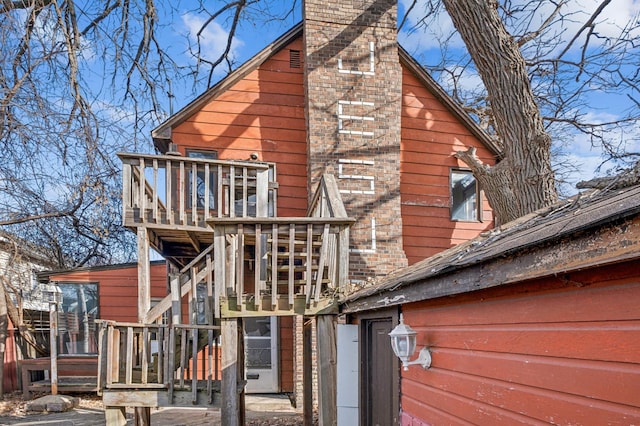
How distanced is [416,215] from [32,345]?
10.1 m

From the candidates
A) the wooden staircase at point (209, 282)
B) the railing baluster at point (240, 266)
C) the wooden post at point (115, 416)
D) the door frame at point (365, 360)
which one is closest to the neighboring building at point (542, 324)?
the door frame at point (365, 360)

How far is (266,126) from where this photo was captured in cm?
925

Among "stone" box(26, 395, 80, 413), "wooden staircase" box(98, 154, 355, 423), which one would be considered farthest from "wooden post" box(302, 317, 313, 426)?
"stone" box(26, 395, 80, 413)

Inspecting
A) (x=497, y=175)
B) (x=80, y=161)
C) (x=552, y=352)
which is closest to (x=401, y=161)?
(x=497, y=175)

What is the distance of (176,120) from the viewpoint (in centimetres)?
877

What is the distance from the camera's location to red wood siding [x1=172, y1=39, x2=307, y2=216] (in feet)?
29.6

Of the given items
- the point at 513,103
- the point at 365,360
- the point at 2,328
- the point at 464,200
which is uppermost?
the point at 513,103

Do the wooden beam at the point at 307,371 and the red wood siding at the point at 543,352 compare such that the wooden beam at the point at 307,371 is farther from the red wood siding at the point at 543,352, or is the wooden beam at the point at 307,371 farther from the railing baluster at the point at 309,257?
the red wood siding at the point at 543,352

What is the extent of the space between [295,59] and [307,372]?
6.27 meters

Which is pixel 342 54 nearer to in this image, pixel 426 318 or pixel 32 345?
pixel 426 318

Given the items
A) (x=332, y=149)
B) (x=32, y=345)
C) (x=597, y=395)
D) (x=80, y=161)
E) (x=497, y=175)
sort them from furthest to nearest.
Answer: (x=32, y=345)
(x=332, y=149)
(x=80, y=161)
(x=497, y=175)
(x=597, y=395)

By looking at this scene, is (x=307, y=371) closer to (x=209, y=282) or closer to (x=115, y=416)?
(x=209, y=282)

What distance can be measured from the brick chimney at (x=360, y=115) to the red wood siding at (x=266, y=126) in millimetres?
608

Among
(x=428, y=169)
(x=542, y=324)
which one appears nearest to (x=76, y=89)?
(x=428, y=169)
